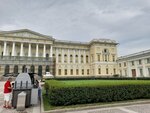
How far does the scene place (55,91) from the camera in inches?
269

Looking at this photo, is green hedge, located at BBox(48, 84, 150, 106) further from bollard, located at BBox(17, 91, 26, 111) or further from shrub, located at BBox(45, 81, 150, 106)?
bollard, located at BBox(17, 91, 26, 111)

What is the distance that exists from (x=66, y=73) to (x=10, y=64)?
19932 millimetres

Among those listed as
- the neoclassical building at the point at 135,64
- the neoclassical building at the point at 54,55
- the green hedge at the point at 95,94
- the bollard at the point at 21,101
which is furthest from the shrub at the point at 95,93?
the neoclassical building at the point at 54,55

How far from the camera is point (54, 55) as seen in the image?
4928 cm

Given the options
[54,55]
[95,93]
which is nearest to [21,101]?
[95,93]

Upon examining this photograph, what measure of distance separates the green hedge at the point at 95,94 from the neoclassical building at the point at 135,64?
33.1 meters

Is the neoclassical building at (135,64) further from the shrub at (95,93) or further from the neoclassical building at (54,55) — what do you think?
the shrub at (95,93)

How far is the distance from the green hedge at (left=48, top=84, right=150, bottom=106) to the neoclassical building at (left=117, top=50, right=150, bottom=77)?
33.1 meters

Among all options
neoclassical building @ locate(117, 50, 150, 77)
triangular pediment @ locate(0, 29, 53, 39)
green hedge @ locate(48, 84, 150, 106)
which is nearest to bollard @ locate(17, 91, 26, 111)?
green hedge @ locate(48, 84, 150, 106)

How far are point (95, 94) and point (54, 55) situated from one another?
42.7 meters

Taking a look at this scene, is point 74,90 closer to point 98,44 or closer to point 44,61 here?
point 44,61

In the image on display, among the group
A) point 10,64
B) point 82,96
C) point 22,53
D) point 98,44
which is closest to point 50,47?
point 22,53

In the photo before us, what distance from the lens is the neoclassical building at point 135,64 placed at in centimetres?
3791

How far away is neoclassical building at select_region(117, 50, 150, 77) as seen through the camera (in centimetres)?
3791
